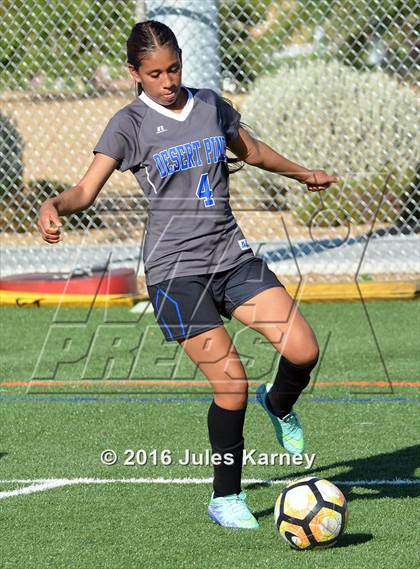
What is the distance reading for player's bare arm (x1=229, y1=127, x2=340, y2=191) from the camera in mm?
4973

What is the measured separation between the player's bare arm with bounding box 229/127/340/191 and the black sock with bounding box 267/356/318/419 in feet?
2.76

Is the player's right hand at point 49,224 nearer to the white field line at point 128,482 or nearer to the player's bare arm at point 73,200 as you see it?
the player's bare arm at point 73,200

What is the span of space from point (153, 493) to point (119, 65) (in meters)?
9.58

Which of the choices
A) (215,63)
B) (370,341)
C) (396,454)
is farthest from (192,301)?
(215,63)

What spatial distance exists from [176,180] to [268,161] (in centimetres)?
65

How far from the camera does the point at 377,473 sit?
17.6 ft

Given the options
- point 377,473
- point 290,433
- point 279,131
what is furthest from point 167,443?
point 279,131

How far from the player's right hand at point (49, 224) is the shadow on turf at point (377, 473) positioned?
1.48 meters

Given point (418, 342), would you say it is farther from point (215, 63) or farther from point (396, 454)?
point (215, 63)

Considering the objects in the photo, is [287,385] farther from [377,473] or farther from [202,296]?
[377,473]

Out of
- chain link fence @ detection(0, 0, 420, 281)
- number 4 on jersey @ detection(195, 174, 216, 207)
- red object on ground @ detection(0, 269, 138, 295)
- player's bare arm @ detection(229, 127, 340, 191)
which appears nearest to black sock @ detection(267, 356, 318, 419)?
number 4 on jersey @ detection(195, 174, 216, 207)

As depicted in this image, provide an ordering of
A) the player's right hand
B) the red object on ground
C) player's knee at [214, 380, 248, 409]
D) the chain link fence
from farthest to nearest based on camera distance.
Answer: the chain link fence < the red object on ground < player's knee at [214, 380, 248, 409] < the player's right hand

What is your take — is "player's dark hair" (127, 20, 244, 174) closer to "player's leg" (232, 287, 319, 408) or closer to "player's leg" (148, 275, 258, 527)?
"player's leg" (148, 275, 258, 527)

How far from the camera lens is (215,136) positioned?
15.4ft
